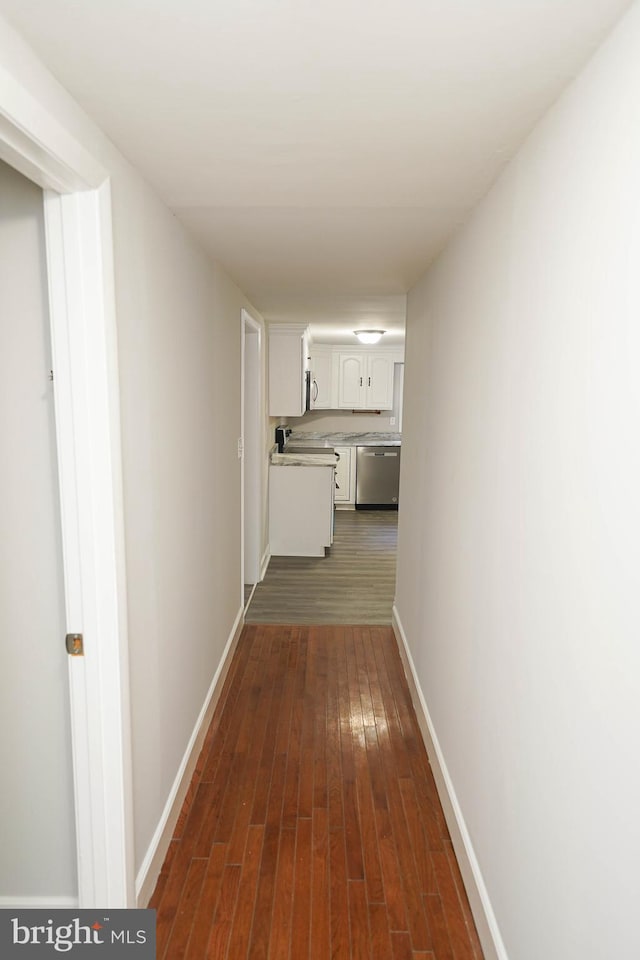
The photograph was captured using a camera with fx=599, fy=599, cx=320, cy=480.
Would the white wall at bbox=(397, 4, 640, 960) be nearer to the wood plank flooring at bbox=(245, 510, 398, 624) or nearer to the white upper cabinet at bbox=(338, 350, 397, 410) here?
the wood plank flooring at bbox=(245, 510, 398, 624)

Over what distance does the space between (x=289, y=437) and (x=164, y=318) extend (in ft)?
21.1

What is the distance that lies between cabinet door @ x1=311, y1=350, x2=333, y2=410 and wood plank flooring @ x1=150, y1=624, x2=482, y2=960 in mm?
5388

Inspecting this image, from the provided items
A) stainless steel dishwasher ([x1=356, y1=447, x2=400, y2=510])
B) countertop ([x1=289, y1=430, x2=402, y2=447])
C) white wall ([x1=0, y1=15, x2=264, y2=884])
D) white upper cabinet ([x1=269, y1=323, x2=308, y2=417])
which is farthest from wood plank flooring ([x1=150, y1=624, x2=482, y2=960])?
countertop ([x1=289, y1=430, x2=402, y2=447])

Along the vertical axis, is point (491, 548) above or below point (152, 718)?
above

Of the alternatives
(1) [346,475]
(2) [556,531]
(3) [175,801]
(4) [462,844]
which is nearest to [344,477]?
(1) [346,475]

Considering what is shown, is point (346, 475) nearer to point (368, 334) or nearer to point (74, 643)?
point (368, 334)

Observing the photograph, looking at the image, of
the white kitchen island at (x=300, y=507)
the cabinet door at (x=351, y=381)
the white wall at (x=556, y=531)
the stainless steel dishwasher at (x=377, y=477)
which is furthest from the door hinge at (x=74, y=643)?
the cabinet door at (x=351, y=381)

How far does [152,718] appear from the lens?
2.04 m

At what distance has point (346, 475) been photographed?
834 centimetres

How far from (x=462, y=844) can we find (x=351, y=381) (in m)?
6.81

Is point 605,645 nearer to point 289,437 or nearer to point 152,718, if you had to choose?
point 152,718

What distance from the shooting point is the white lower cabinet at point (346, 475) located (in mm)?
8289

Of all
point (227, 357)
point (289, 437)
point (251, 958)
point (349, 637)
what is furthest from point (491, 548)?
point (289, 437)

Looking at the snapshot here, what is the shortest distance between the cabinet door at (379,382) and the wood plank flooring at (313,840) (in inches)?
214
